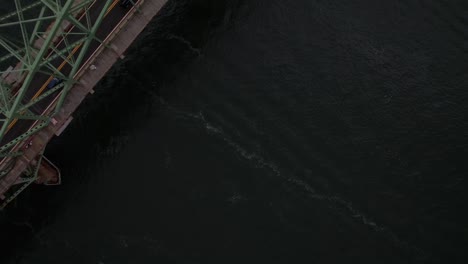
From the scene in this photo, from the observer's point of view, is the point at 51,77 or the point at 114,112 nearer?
the point at 51,77

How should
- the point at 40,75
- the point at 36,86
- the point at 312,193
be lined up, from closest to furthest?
the point at 36,86
the point at 312,193
the point at 40,75

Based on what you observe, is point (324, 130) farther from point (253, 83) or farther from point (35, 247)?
point (35, 247)

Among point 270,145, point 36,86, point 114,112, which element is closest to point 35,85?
point 36,86

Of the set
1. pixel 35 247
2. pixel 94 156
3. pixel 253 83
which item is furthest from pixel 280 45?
pixel 35 247

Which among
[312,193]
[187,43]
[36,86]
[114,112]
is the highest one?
[187,43]

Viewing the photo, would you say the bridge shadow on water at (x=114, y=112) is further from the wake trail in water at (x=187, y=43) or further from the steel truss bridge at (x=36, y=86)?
the steel truss bridge at (x=36, y=86)

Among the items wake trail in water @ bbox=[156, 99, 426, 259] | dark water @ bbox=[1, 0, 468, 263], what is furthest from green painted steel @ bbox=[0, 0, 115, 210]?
wake trail in water @ bbox=[156, 99, 426, 259]

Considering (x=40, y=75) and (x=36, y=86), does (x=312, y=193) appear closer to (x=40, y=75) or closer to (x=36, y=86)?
(x=36, y=86)

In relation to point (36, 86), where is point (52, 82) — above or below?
above
